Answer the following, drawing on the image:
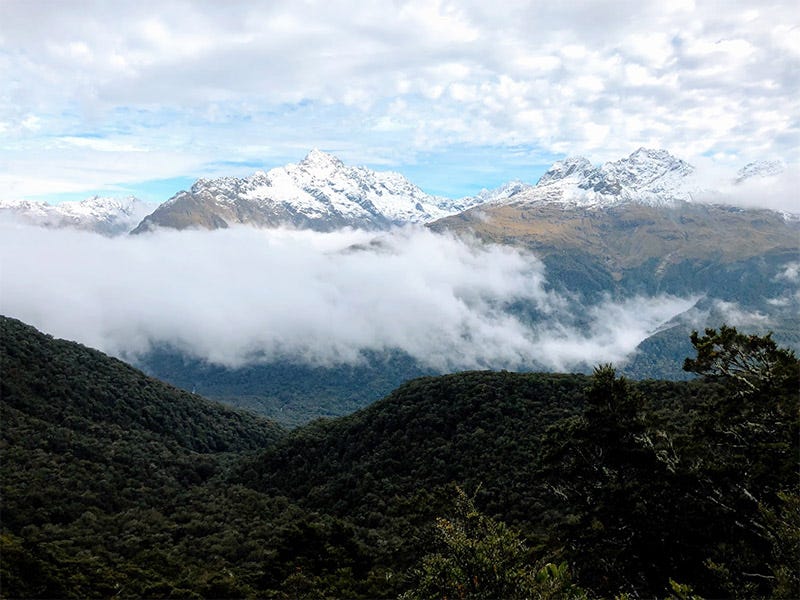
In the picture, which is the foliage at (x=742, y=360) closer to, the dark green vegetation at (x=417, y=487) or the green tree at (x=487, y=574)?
the dark green vegetation at (x=417, y=487)

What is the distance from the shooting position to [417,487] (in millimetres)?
94000

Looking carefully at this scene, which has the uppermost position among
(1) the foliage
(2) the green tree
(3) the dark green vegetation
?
(1) the foliage

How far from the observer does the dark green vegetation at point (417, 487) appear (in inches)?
1256

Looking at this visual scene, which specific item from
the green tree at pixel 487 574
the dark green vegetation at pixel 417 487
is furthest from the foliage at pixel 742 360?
the green tree at pixel 487 574

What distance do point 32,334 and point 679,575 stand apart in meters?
174

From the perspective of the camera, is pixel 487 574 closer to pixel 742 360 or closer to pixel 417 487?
pixel 742 360

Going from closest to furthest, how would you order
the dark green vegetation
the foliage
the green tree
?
1. the green tree
2. the dark green vegetation
3. the foliage

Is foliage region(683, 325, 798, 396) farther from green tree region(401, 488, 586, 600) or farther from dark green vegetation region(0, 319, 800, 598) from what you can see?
green tree region(401, 488, 586, 600)

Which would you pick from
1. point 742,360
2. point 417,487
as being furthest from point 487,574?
point 417,487

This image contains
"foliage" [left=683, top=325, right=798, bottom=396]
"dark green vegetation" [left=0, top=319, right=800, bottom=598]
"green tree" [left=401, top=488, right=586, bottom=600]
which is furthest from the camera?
"foliage" [left=683, top=325, right=798, bottom=396]

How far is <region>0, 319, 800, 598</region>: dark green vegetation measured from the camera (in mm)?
31906

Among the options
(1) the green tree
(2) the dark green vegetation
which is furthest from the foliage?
(1) the green tree

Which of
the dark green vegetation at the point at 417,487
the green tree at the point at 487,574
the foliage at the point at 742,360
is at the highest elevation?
the foliage at the point at 742,360

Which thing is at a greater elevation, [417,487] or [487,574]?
[487,574]
